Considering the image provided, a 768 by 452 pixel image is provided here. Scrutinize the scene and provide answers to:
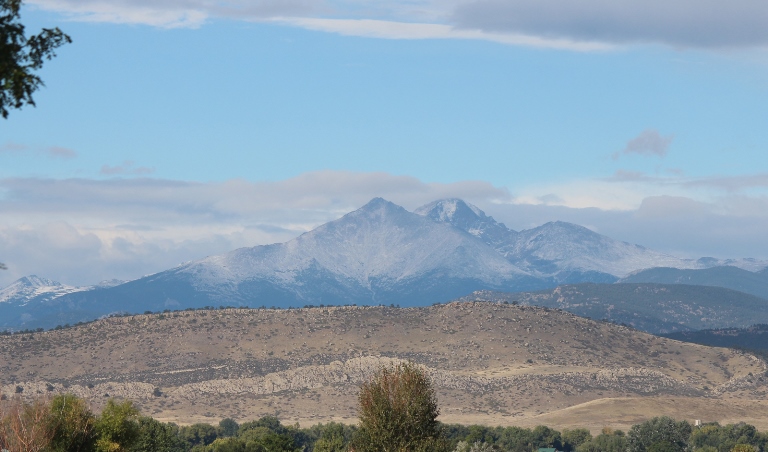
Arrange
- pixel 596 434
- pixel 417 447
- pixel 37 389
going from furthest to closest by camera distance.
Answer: pixel 37 389 < pixel 596 434 < pixel 417 447

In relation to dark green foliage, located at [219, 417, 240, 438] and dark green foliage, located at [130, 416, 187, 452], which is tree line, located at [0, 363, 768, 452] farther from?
dark green foliage, located at [219, 417, 240, 438]

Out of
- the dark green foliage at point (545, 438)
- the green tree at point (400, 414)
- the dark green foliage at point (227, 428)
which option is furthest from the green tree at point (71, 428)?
the dark green foliage at point (227, 428)

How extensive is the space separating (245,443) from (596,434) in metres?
60.9

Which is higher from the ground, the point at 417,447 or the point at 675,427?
the point at 417,447

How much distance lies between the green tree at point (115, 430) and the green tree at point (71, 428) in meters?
0.71

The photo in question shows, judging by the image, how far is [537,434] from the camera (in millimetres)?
148500

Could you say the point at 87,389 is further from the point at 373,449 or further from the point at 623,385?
the point at 373,449

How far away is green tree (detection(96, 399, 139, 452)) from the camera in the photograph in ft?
203

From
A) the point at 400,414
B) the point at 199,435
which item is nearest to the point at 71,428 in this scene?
the point at 400,414

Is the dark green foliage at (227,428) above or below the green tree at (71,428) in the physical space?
below

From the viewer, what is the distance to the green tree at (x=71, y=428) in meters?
58.8

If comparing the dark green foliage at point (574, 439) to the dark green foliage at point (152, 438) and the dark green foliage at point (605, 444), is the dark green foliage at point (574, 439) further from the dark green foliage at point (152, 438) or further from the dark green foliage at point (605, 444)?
the dark green foliage at point (152, 438)

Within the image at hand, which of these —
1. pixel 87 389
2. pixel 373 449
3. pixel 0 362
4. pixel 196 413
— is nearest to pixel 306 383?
pixel 196 413

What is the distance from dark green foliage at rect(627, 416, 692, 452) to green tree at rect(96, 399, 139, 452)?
83809 millimetres
